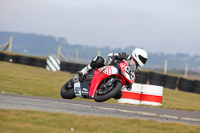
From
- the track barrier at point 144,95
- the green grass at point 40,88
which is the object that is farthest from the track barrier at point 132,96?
A: the green grass at point 40,88

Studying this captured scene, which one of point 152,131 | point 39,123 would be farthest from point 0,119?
point 152,131

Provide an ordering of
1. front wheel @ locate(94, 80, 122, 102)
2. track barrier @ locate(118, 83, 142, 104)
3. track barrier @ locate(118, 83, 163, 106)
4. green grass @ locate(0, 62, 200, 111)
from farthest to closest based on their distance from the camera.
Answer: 1. green grass @ locate(0, 62, 200, 111)
2. track barrier @ locate(118, 83, 142, 104)
3. track barrier @ locate(118, 83, 163, 106)
4. front wheel @ locate(94, 80, 122, 102)

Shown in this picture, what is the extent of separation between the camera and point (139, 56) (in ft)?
29.2

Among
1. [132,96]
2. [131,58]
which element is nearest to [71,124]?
[131,58]

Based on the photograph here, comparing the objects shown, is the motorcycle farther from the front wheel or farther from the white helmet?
the white helmet

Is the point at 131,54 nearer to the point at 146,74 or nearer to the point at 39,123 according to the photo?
the point at 39,123

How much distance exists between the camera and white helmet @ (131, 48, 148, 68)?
891cm

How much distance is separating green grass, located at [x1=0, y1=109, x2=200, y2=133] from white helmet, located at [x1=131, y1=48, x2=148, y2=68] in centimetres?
295

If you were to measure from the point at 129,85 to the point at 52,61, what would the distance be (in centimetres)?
2220

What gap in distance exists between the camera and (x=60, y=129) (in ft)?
16.0

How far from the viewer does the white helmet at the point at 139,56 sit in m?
8.91

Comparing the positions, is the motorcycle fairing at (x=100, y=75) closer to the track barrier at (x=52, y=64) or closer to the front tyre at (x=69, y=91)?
the front tyre at (x=69, y=91)

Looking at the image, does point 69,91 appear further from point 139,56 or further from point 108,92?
point 139,56

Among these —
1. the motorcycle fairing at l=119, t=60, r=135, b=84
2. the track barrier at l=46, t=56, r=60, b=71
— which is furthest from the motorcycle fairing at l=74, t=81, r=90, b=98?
the track barrier at l=46, t=56, r=60, b=71
